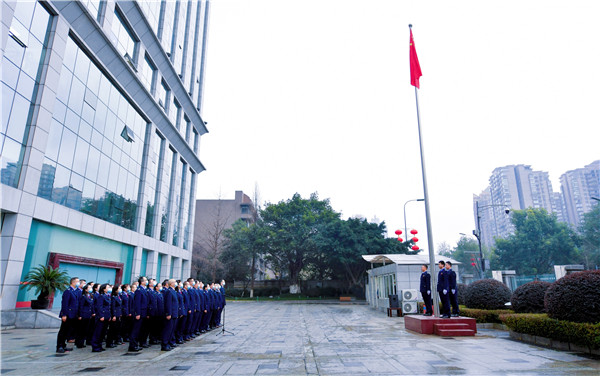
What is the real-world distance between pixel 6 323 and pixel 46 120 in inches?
300

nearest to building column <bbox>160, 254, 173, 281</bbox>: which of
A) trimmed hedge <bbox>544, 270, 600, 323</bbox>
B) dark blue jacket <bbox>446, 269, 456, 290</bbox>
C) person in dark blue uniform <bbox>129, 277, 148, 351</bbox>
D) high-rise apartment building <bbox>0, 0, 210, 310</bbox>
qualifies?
high-rise apartment building <bbox>0, 0, 210, 310</bbox>

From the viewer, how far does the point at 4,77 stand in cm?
1183

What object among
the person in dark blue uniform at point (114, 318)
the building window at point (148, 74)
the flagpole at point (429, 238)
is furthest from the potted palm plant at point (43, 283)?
the building window at point (148, 74)

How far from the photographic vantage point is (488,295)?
13.2 m

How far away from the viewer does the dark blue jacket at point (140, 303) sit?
8.73m

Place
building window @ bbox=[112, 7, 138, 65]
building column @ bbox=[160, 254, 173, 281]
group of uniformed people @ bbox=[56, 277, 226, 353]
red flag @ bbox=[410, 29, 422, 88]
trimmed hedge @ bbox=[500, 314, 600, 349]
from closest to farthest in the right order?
trimmed hedge @ bbox=[500, 314, 600, 349] → group of uniformed people @ bbox=[56, 277, 226, 353] → red flag @ bbox=[410, 29, 422, 88] → building window @ bbox=[112, 7, 138, 65] → building column @ bbox=[160, 254, 173, 281]

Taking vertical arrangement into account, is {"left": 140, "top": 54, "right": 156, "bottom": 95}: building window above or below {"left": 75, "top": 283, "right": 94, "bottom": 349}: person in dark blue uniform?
above

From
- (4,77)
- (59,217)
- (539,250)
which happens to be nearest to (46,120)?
(4,77)

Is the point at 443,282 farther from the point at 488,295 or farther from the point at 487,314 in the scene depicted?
the point at 488,295

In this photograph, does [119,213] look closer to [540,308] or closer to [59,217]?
[59,217]

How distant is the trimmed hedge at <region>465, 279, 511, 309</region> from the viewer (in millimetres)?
13055

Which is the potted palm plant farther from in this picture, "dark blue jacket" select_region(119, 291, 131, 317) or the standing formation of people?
the standing formation of people

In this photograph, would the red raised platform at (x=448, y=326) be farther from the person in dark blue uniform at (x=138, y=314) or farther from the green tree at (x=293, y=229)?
the green tree at (x=293, y=229)

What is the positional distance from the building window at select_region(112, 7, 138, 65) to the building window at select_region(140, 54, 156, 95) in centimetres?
126
